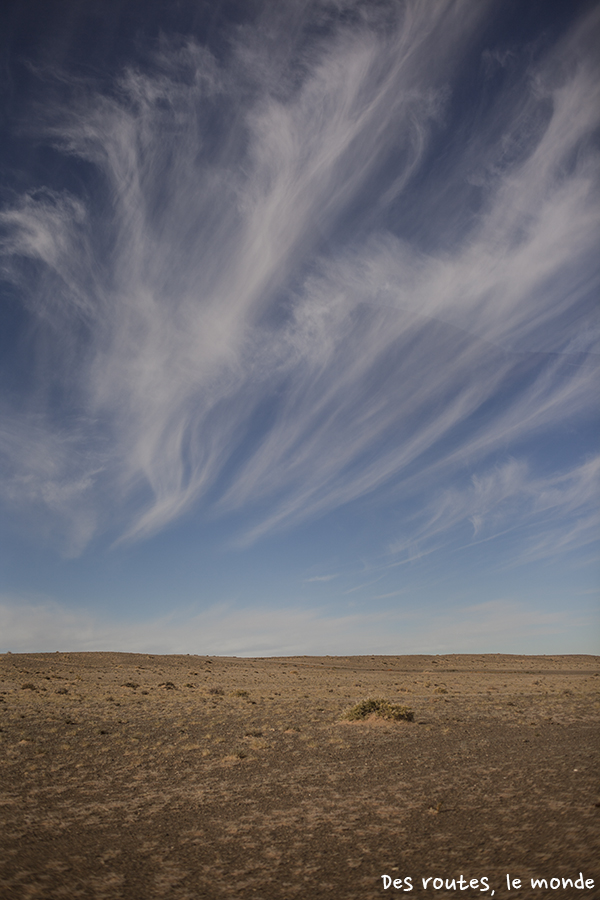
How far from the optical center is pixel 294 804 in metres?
10.6

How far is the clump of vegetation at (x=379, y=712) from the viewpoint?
21.1 m

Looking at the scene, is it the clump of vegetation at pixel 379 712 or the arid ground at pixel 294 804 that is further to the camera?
the clump of vegetation at pixel 379 712

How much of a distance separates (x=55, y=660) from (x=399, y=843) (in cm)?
6301

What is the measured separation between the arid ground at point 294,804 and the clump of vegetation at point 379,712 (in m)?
0.39

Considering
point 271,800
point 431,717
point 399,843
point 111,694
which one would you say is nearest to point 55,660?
point 111,694

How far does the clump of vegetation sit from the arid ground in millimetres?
391

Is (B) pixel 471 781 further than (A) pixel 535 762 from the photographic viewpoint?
No

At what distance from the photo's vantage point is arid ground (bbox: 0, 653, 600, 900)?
22.8 ft

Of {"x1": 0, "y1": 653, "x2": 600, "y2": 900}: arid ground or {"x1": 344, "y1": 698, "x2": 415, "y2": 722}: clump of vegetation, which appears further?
{"x1": 344, "y1": 698, "x2": 415, "y2": 722}: clump of vegetation

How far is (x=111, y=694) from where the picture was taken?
31703mm

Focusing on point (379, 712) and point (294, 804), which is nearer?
Answer: point (294, 804)

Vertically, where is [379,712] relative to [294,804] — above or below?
below

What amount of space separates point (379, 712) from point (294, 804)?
471 inches

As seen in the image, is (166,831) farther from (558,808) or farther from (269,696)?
(269,696)
